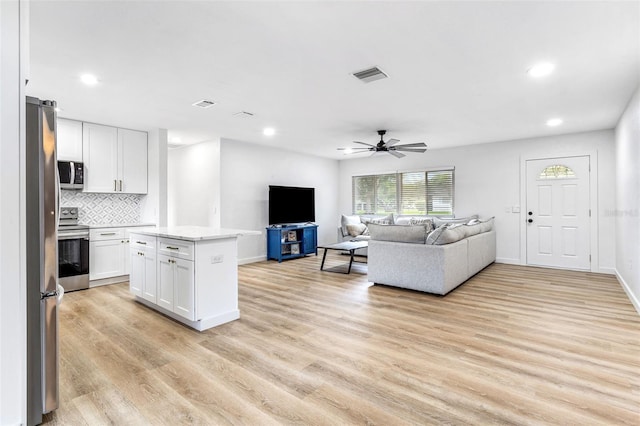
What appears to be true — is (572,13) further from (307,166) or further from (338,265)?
(307,166)

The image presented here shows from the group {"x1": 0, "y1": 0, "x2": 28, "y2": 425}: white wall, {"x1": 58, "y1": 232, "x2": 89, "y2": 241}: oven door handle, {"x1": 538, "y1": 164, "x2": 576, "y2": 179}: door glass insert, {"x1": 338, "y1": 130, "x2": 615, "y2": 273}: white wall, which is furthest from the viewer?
{"x1": 538, "y1": 164, "x2": 576, "y2": 179}: door glass insert

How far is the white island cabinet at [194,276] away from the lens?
306cm

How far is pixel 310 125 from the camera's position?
525 cm

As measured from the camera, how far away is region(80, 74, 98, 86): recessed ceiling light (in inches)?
126

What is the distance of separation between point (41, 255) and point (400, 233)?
3.79 meters

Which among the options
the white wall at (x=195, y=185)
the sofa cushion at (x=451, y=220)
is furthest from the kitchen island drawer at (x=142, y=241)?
the sofa cushion at (x=451, y=220)

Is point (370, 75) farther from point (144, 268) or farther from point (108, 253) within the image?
point (108, 253)

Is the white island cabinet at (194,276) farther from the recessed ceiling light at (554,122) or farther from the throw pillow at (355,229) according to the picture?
the recessed ceiling light at (554,122)

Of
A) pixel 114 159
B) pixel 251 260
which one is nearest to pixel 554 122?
pixel 251 260

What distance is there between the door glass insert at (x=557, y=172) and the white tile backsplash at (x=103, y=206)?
742 cm

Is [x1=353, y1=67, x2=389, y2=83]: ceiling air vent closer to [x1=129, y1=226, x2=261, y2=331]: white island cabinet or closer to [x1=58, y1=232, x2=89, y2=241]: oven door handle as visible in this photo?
[x1=129, y1=226, x2=261, y2=331]: white island cabinet

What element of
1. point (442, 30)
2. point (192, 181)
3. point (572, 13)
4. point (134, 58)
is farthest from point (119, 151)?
point (572, 13)

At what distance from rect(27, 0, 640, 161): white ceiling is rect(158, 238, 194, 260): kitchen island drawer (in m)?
1.66

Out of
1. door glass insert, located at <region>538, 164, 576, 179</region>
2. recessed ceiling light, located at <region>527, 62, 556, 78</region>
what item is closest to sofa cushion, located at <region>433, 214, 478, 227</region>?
door glass insert, located at <region>538, 164, 576, 179</region>
